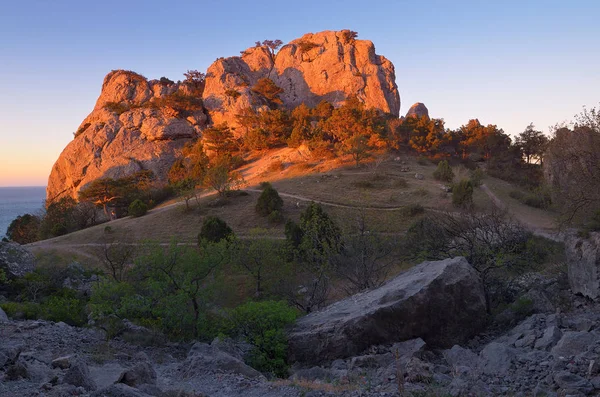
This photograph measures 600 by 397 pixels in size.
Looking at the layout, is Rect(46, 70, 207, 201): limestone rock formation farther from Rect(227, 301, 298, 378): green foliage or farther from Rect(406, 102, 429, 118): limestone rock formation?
Rect(227, 301, 298, 378): green foliage

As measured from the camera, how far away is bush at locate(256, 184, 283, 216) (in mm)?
31938

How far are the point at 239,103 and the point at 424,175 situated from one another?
3402cm

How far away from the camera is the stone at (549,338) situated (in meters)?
8.43

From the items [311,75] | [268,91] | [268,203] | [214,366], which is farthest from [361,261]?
[311,75]

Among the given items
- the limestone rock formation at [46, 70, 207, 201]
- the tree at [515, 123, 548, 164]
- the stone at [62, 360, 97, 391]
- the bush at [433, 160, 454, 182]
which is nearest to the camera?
the stone at [62, 360, 97, 391]

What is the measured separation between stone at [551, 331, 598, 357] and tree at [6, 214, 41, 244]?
43.7 meters

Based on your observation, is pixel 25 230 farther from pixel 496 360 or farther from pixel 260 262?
pixel 496 360

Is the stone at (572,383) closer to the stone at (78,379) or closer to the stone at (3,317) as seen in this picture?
the stone at (78,379)

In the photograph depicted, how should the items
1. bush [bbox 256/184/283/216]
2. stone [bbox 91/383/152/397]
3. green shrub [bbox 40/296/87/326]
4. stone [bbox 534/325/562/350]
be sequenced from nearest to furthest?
stone [bbox 91/383/152/397] < stone [bbox 534/325/562/350] < green shrub [bbox 40/296/87/326] < bush [bbox 256/184/283/216]

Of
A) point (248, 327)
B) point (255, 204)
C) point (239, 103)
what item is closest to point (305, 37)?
point (239, 103)

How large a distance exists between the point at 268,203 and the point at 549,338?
975 inches

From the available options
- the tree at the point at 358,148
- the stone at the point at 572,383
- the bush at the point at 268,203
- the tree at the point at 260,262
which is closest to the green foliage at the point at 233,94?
the tree at the point at 358,148

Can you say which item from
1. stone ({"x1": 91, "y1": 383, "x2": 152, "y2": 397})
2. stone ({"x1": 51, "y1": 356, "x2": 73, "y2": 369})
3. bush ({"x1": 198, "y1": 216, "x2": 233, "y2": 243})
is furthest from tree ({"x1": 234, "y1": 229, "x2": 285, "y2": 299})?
Answer: stone ({"x1": 91, "y1": 383, "x2": 152, "y2": 397})

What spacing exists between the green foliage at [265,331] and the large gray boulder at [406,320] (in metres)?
0.41
